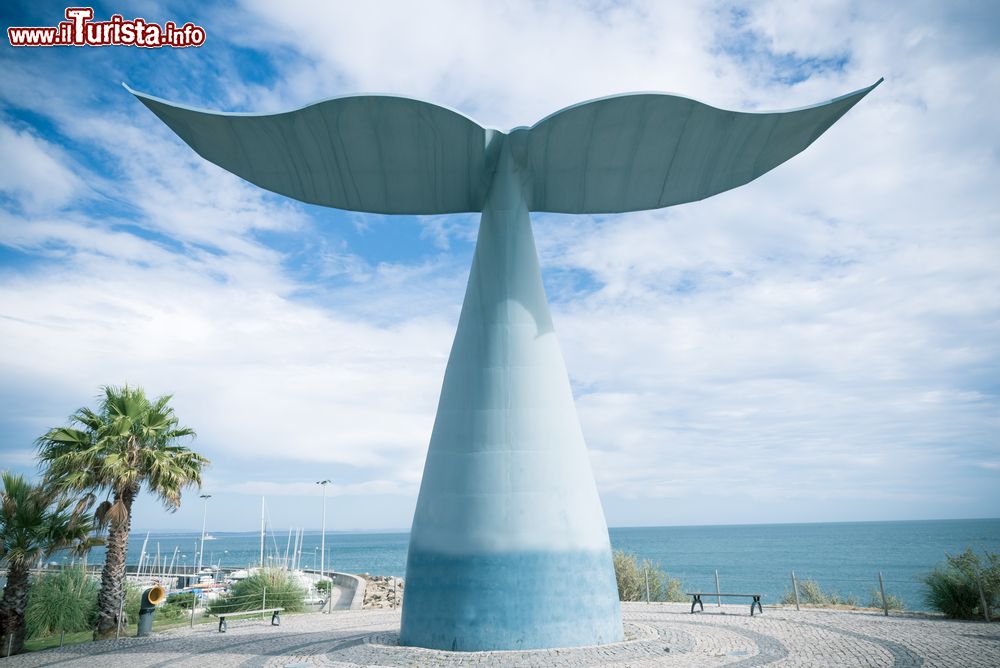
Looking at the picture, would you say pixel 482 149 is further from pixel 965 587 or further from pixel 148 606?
pixel 965 587

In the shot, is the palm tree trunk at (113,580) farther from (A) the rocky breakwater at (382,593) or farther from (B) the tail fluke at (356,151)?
(A) the rocky breakwater at (382,593)

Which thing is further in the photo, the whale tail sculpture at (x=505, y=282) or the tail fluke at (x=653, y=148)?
the tail fluke at (x=653, y=148)

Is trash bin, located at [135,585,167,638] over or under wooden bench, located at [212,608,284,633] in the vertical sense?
over

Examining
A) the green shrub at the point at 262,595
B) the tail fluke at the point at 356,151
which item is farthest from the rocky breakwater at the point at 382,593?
the tail fluke at the point at 356,151

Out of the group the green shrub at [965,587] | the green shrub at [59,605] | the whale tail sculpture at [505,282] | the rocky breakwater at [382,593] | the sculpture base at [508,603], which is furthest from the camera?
the rocky breakwater at [382,593]

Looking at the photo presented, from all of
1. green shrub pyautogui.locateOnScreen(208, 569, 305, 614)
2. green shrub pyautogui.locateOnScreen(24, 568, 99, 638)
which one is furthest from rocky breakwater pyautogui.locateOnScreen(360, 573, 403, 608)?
green shrub pyautogui.locateOnScreen(24, 568, 99, 638)

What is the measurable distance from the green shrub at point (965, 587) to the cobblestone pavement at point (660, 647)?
618 mm

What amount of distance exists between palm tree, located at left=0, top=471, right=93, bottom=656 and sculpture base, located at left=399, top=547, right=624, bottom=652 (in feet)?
27.4

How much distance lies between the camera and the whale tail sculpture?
10102 millimetres

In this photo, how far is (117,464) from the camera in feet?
45.5

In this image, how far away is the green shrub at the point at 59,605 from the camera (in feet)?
49.5

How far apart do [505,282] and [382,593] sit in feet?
60.2

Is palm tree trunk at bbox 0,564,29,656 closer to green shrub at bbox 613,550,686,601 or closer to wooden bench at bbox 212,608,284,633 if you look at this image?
wooden bench at bbox 212,608,284,633

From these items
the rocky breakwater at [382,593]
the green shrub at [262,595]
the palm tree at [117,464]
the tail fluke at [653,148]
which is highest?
the tail fluke at [653,148]
